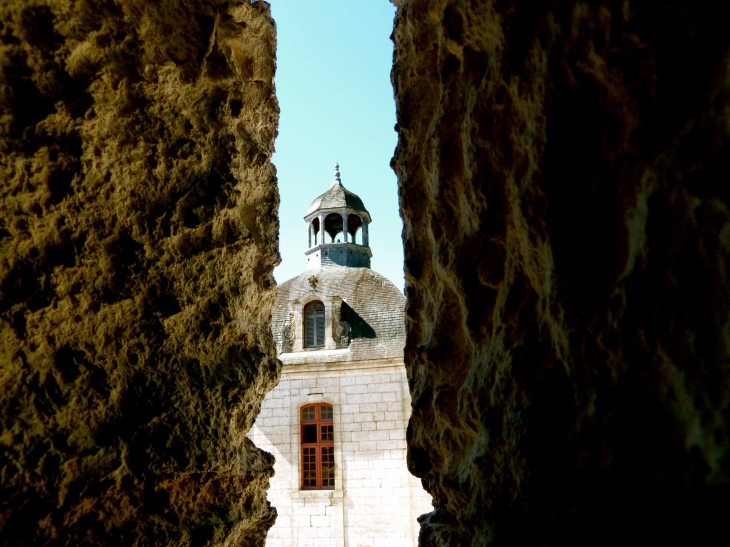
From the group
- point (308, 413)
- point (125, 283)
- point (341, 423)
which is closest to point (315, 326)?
point (308, 413)

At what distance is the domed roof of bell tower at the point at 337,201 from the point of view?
1595 cm

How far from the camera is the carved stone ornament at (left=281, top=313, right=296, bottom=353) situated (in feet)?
45.3

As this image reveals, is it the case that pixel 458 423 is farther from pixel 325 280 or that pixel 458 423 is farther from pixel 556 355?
pixel 325 280

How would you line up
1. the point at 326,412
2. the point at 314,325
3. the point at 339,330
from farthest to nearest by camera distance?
1. the point at 314,325
2. the point at 339,330
3. the point at 326,412

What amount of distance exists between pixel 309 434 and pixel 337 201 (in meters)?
6.46

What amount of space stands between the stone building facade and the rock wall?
10.7 m

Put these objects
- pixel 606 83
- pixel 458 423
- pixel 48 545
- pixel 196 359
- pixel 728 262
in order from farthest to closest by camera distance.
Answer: pixel 196 359 < pixel 458 423 < pixel 48 545 < pixel 606 83 < pixel 728 262

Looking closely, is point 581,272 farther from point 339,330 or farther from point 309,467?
point 309,467

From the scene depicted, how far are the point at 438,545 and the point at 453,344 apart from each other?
0.69m

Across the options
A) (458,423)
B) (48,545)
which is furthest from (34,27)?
(458,423)

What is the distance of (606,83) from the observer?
125 cm

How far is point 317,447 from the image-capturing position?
13.0m

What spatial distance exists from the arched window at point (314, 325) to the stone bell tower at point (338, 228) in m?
2.05

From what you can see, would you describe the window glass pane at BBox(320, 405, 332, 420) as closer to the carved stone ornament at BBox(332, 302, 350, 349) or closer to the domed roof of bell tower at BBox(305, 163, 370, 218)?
the carved stone ornament at BBox(332, 302, 350, 349)
